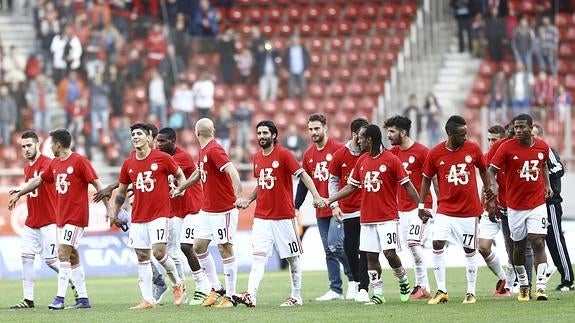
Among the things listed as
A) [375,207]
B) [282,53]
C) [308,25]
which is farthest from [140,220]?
[308,25]

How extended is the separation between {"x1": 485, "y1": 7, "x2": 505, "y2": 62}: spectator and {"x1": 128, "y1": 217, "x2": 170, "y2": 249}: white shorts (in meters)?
18.6

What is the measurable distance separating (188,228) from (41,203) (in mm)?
2081

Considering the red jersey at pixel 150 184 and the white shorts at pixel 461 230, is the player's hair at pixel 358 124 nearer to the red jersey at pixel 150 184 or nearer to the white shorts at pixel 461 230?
the white shorts at pixel 461 230

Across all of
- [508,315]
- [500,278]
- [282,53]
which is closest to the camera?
A: [508,315]

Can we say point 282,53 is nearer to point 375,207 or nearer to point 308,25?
point 308,25

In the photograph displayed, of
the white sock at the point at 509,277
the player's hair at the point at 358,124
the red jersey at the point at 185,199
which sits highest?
the player's hair at the point at 358,124

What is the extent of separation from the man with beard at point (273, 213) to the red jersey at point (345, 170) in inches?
41.9

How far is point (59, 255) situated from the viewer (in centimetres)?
1853

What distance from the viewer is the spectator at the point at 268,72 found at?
35031 millimetres

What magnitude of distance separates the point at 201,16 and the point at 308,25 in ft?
11.2

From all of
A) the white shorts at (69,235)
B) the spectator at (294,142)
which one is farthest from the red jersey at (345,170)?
the spectator at (294,142)

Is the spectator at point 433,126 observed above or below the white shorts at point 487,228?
above

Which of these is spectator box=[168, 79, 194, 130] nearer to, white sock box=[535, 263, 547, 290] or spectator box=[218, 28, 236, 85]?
spectator box=[218, 28, 236, 85]

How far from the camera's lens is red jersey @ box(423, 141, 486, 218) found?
17.7 meters
